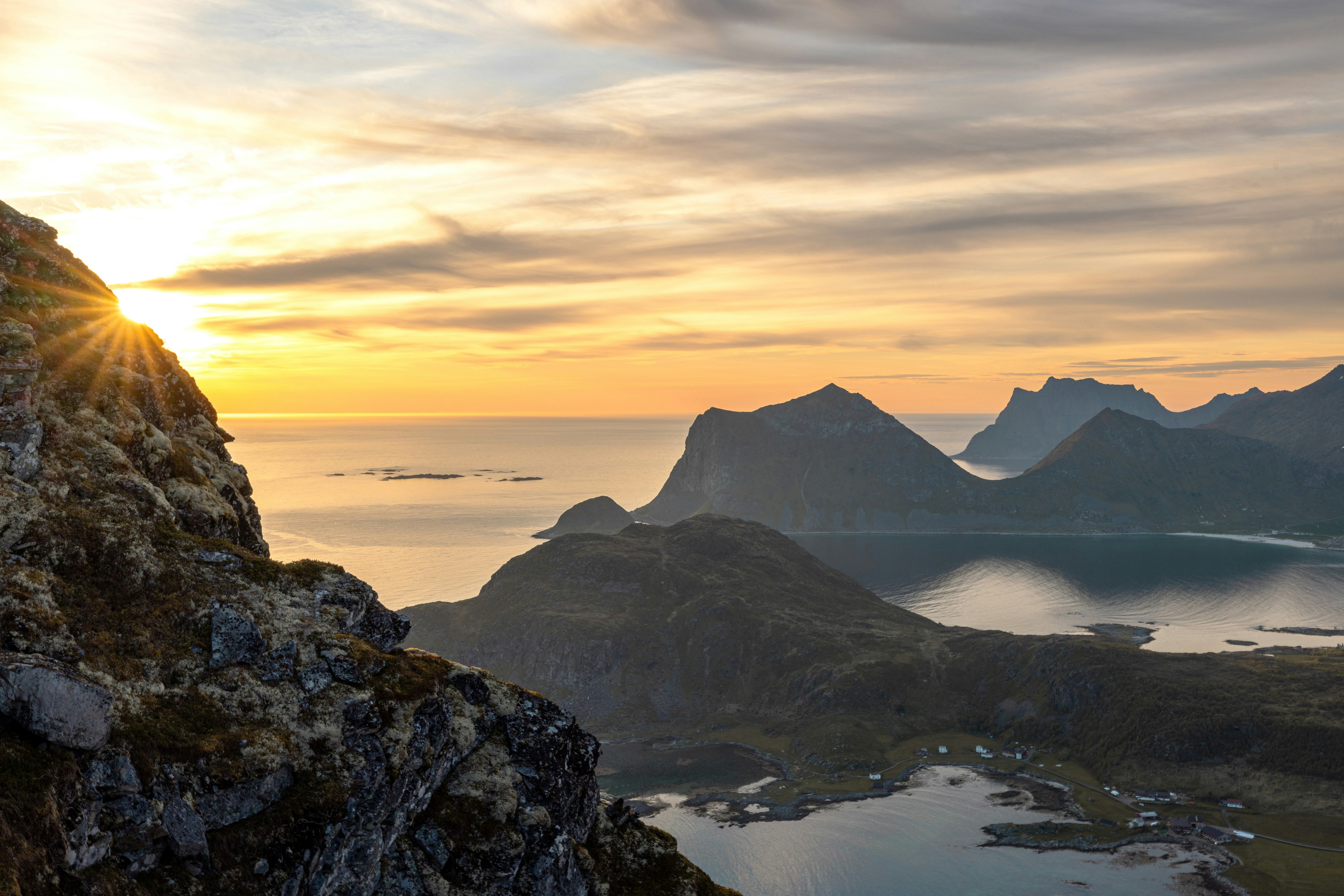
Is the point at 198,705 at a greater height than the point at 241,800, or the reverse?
the point at 198,705

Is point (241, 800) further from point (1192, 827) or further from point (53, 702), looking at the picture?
point (1192, 827)

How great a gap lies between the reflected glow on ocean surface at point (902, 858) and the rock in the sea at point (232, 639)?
371ft

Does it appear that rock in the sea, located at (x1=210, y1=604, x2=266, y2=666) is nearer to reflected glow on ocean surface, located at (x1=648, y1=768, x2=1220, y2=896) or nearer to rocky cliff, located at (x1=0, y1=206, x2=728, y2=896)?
rocky cliff, located at (x1=0, y1=206, x2=728, y2=896)

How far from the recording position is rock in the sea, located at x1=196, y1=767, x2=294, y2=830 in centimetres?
3869

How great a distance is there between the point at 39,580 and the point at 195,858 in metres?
15.8

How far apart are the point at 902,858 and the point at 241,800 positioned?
136 meters

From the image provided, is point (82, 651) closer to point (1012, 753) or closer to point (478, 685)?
point (478, 685)

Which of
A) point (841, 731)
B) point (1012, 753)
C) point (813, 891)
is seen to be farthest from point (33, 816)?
point (1012, 753)

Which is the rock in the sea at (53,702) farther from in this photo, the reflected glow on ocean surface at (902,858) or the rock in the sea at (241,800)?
the reflected glow on ocean surface at (902,858)

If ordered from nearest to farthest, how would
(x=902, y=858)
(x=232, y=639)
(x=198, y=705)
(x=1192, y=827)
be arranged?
1. (x=198, y=705)
2. (x=232, y=639)
3. (x=902, y=858)
4. (x=1192, y=827)

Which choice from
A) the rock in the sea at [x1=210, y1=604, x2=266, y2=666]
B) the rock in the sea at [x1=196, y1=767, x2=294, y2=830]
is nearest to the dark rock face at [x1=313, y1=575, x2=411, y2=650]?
the rock in the sea at [x1=210, y1=604, x2=266, y2=666]

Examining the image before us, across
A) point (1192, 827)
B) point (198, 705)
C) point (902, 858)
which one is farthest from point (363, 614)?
point (1192, 827)

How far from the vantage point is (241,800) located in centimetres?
3988

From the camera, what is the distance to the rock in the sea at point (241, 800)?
38.7m
